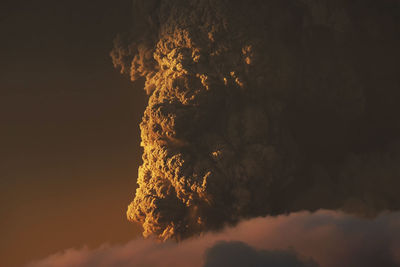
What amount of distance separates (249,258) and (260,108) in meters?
1.69

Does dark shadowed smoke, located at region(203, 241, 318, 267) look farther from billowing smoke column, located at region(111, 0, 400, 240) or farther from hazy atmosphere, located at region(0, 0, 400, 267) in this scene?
billowing smoke column, located at region(111, 0, 400, 240)

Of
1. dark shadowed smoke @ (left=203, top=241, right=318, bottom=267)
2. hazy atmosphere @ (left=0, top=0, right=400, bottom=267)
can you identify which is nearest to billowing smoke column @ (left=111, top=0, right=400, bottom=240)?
hazy atmosphere @ (left=0, top=0, right=400, bottom=267)

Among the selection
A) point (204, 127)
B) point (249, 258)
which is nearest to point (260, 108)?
point (204, 127)

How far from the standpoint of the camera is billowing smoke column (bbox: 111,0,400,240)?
4871 mm

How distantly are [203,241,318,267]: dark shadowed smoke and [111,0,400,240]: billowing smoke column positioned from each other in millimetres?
788

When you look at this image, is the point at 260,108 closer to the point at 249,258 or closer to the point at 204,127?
the point at 204,127

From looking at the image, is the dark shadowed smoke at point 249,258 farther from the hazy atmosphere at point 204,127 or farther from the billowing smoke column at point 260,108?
the billowing smoke column at point 260,108

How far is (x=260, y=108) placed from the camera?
502cm

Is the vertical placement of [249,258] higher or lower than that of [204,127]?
lower

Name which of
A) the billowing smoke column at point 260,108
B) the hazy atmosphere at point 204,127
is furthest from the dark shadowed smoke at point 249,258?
the billowing smoke column at point 260,108

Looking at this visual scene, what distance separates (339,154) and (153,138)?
201 centimetres

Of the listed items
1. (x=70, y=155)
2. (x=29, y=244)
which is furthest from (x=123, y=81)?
(x=29, y=244)

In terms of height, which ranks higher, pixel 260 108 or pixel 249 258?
pixel 260 108

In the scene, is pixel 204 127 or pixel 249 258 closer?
pixel 249 258
